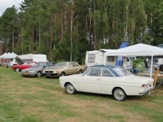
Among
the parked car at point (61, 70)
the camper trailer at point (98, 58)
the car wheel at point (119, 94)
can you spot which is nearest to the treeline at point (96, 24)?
the camper trailer at point (98, 58)

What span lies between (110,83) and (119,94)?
1.98 feet

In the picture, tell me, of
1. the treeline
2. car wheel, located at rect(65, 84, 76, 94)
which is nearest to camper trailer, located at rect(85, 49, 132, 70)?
car wheel, located at rect(65, 84, 76, 94)

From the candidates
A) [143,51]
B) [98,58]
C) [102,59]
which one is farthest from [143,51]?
[98,58]

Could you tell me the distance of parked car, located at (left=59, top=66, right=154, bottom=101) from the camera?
9281 millimetres

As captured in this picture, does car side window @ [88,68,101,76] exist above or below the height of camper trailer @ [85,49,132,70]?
below

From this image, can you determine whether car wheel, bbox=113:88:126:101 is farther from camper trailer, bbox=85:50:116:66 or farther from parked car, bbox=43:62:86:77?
camper trailer, bbox=85:50:116:66

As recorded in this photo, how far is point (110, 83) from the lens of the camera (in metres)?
9.80

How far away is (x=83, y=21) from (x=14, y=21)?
36.7m

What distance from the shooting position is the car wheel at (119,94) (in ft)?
31.3

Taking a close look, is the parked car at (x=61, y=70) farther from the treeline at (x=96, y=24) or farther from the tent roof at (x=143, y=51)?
the treeline at (x=96, y=24)

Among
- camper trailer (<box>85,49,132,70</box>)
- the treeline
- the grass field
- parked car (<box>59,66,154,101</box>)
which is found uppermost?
the treeline

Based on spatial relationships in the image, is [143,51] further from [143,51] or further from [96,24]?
[96,24]

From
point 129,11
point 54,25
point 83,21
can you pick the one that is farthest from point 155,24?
point 54,25

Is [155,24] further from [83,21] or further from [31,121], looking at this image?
[31,121]
